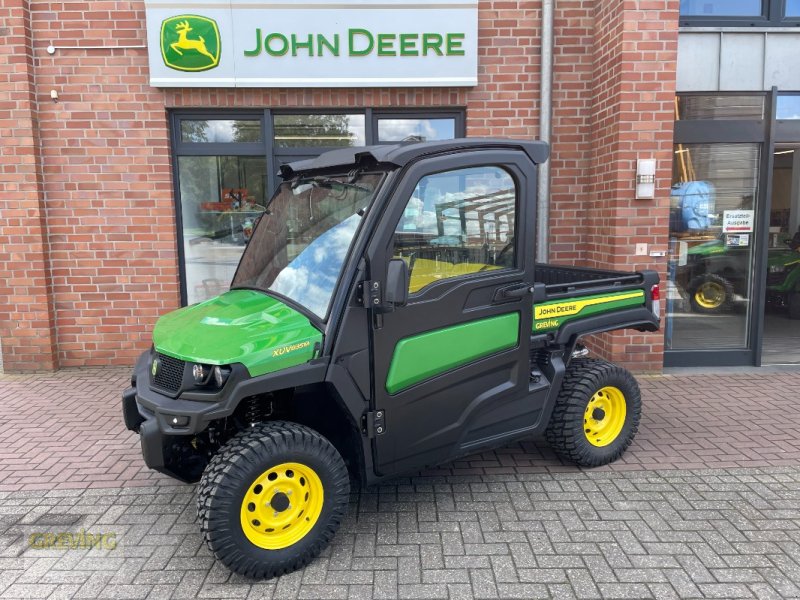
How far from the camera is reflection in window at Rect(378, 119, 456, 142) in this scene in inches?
266

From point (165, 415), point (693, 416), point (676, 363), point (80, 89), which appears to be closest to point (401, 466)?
point (165, 415)

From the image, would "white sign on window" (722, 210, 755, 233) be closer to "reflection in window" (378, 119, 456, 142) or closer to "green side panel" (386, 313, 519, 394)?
"reflection in window" (378, 119, 456, 142)

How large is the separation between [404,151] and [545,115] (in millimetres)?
3936

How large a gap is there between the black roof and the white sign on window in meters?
4.15

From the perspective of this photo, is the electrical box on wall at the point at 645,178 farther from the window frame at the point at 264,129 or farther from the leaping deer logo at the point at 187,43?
the leaping deer logo at the point at 187,43

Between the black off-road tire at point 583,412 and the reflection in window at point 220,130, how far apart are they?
4.51 m

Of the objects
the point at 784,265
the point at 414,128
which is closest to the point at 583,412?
the point at 414,128

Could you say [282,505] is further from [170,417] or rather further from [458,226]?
[458,226]

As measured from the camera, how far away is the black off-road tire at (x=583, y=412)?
3994 mm

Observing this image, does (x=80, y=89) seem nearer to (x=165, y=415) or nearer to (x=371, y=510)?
(x=165, y=415)

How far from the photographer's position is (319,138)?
→ 672 centimetres

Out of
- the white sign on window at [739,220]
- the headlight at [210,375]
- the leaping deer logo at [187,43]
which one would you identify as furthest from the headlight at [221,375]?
the white sign on window at [739,220]

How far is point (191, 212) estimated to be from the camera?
22.7 ft

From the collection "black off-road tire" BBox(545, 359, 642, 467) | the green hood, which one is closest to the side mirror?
the green hood
